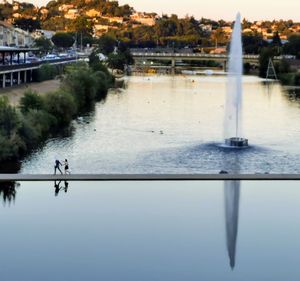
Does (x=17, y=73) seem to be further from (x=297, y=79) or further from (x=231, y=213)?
(x=231, y=213)

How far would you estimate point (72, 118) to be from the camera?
92.7ft

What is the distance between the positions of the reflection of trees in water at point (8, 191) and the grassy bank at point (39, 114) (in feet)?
14.6

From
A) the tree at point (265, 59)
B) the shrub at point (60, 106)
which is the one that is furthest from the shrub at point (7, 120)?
the tree at point (265, 59)

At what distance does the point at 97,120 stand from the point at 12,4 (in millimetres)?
116285

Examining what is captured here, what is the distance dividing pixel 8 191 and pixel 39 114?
35.3ft

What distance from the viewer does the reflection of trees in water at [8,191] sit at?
1243 centimetres

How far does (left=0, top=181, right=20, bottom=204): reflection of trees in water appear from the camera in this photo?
12.4 m

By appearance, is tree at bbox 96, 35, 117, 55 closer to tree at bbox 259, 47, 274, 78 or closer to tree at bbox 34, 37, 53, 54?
tree at bbox 34, 37, 53, 54

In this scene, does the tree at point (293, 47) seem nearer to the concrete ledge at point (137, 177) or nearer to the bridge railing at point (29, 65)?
→ the bridge railing at point (29, 65)

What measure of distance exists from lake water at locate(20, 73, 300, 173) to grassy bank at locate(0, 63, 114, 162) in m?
0.47

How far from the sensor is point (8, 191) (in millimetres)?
12875

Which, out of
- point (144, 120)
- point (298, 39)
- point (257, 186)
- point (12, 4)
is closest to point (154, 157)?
point (257, 186)

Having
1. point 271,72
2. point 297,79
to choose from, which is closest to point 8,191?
point 297,79

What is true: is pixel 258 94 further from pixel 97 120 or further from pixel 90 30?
pixel 90 30
